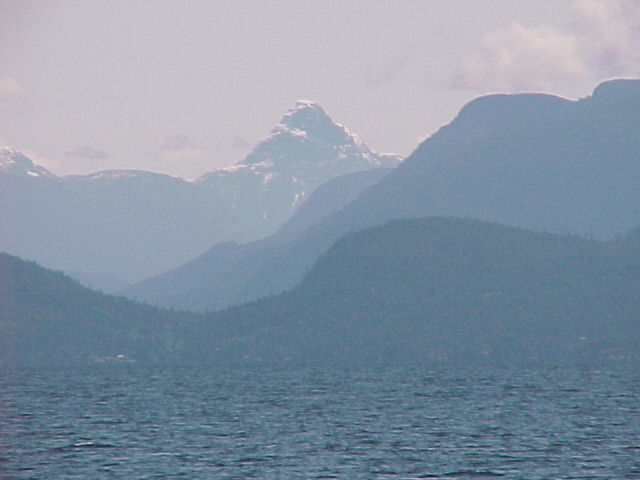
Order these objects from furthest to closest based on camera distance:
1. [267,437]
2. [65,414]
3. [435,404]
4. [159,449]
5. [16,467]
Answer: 1. [435,404]
2. [65,414]
3. [267,437]
4. [159,449]
5. [16,467]

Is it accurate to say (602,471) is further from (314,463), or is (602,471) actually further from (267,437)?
(267,437)

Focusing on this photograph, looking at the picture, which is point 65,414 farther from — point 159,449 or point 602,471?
point 602,471

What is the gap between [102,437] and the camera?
132 metres

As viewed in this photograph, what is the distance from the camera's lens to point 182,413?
168625 mm

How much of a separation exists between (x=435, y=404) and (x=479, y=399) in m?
13.6

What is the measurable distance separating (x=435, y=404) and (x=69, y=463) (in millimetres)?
86145

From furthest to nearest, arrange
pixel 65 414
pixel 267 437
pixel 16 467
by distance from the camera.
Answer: pixel 65 414 < pixel 267 437 < pixel 16 467

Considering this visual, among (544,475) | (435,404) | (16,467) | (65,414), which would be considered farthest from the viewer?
(435,404)

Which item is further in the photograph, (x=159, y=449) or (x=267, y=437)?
(x=267, y=437)

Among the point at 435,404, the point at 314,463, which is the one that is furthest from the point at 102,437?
the point at 435,404

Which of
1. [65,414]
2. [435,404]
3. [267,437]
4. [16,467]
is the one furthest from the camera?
[435,404]

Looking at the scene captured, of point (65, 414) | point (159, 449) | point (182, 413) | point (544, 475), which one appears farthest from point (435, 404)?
point (544, 475)

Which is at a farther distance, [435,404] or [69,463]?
[435,404]

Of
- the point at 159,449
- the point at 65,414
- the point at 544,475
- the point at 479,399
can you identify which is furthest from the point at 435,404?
the point at 544,475
